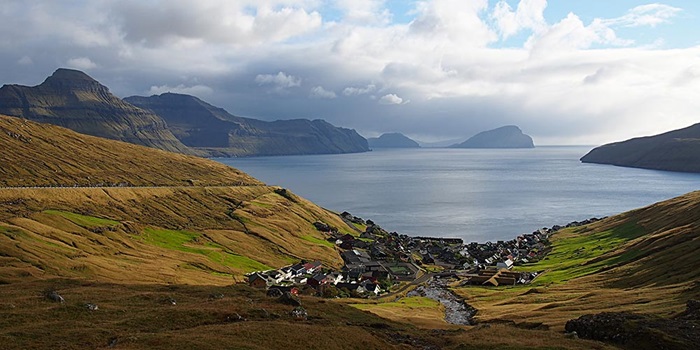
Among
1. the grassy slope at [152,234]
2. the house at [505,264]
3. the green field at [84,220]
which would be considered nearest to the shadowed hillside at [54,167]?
the grassy slope at [152,234]

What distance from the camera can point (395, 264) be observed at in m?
139

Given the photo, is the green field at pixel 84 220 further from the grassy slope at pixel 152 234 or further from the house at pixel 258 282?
the house at pixel 258 282

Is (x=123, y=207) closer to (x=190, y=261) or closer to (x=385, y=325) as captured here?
(x=190, y=261)

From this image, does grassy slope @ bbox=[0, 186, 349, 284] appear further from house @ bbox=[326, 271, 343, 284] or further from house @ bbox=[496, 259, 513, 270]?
house @ bbox=[496, 259, 513, 270]

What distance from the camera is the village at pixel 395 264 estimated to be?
350 feet

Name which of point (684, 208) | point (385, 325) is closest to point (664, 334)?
point (385, 325)

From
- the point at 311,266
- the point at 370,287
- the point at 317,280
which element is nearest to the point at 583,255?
the point at 370,287

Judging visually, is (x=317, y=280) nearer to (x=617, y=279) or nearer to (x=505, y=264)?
(x=617, y=279)

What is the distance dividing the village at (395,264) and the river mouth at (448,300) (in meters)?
6.05

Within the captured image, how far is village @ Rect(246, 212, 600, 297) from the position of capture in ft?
350

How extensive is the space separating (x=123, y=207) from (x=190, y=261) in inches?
1724

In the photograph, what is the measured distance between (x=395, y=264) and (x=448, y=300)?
121ft

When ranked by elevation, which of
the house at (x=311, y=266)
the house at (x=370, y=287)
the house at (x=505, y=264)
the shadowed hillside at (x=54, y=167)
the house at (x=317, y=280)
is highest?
the shadowed hillside at (x=54, y=167)

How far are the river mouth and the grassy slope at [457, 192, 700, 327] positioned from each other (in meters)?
2.36
